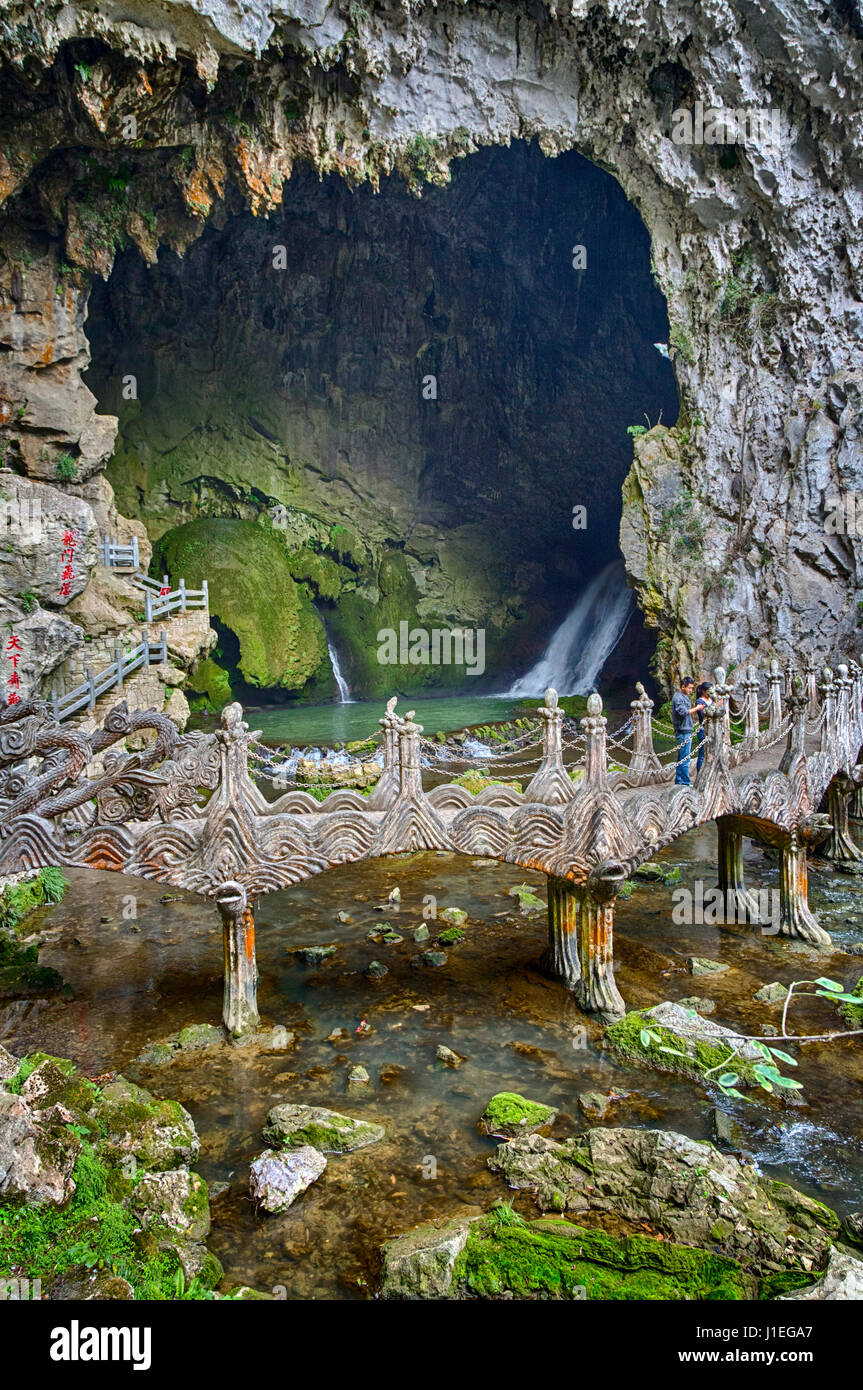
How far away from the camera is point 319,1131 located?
5789mm

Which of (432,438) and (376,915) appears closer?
(376,915)

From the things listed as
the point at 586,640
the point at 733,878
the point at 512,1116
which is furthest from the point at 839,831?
the point at 586,640

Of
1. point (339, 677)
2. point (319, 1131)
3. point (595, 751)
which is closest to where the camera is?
point (319, 1131)

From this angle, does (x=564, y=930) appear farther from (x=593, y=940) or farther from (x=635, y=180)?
(x=635, y=180)

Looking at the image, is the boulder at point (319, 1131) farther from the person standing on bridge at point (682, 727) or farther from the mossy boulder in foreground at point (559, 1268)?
the person standing on bridge at point (682, 727)

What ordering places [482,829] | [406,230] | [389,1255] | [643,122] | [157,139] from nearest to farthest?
[389,1255], [482,829], [157,139], [643,122], [406,230]

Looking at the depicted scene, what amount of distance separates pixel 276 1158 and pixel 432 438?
28.6 metres

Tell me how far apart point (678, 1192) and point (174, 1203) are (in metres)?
3.05

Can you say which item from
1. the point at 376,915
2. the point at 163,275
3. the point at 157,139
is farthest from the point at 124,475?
the point at 376,915

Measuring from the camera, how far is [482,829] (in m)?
7.55

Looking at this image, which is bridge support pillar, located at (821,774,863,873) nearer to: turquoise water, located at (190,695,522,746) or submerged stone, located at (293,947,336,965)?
submerged stone, located at (293,947,336,965)

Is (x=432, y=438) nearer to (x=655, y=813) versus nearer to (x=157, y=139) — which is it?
(x=157, y=139)

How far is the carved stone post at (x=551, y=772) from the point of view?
7.81m

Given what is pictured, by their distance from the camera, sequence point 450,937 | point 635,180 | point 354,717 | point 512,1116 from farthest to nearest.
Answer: point 354,717 < point 635,180 < point 450,937 < point 512,1116
